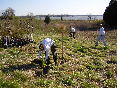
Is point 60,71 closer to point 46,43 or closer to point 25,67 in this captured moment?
point 46,43

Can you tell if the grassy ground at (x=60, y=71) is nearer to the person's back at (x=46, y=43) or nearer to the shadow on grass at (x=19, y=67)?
the shadow on grass at (x=19, y=67)

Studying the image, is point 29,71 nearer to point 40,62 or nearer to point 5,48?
point 40,62

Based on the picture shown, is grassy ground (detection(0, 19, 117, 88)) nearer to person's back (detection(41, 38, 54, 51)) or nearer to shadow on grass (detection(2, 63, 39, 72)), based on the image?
shadow on grass (detection(2, 63, 39, 72))

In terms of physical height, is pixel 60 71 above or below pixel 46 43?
below

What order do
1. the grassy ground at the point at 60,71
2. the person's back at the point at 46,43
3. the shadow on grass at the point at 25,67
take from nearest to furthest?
1. the grassy ground at the point at 60,71
2. the shadow on grass at the point at 25,67
3. the person's back at the point at 46,43

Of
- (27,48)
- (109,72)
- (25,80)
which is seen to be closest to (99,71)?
(109,72)

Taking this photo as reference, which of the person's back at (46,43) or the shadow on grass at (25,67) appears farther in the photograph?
the person's back at (46,43)

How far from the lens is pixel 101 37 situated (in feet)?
81.5

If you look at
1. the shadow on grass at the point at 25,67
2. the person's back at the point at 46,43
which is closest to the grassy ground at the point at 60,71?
the shadow on grass at the point at 25,67

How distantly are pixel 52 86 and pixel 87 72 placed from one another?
312cm

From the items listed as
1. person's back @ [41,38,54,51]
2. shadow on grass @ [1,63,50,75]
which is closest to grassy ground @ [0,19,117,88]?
shadow on grass @ [1,63,50,75]

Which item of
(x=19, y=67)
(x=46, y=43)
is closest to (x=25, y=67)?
(x=19, y=67)

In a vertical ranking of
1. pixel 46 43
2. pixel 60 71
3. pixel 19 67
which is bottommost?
pixel 60 71

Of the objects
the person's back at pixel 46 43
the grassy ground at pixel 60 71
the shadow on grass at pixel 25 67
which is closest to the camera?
the grassy ground at pixel 60 71
